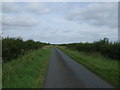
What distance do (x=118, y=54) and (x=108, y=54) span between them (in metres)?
2.73

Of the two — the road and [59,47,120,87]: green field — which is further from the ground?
[59,47,120,87]: green field

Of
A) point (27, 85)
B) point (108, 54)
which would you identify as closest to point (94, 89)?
point (27, 85)

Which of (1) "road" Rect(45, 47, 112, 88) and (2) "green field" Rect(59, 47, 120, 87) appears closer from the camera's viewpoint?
(1) "road" Rect(45, 47, 112, 88)

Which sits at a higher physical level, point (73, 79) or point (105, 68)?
point (105, 68)

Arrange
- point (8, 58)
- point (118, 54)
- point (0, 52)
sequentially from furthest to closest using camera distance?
point (118, 54)
point (8, 58)
point (0, 52)

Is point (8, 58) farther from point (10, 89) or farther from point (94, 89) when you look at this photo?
point (94, 89)

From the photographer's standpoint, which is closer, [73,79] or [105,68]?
[73,79]

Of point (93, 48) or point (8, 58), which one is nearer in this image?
point (8, 58)

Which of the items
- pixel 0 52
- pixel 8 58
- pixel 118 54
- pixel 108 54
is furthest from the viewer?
pixel 108 54

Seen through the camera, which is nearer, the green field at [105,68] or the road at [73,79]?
the road at [73,79]

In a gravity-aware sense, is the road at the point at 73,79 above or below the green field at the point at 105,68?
below

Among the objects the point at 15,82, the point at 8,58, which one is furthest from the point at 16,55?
the point at 15,82

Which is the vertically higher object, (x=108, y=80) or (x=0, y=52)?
(x=0, y=52)

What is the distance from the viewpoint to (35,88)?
26.3 feet
